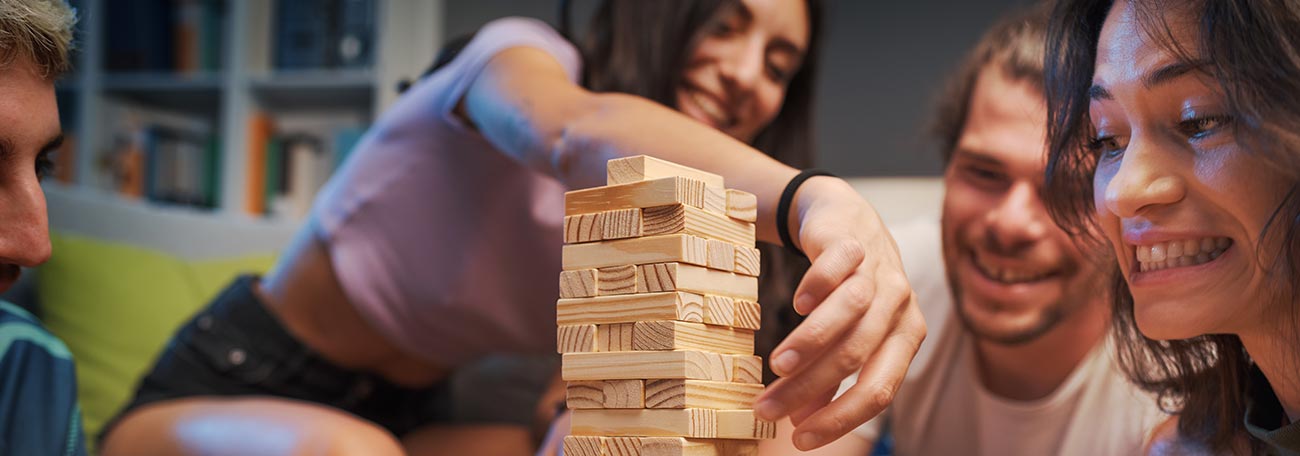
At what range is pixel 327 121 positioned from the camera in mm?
3900

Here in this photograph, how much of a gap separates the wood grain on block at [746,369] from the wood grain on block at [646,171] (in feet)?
0.53

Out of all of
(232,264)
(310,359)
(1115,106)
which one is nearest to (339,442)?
(310,359)

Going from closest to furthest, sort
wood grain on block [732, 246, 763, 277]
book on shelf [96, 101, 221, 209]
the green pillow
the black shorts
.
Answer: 1. wood grain on block [732, 246, 763, 277]
2. the black shorts
3. the green pillow
4. book on shelf [96, 101, 221, 209]

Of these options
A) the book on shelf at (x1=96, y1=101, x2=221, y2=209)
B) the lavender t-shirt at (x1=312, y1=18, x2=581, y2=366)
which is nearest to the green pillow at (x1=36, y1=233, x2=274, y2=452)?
the book on shelf at (x1=96, y1=101, x2=221, y2=209)

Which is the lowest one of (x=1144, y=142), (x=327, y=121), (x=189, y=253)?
(x=189, y=253)

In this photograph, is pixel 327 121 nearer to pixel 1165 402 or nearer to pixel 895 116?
pixel 895 116

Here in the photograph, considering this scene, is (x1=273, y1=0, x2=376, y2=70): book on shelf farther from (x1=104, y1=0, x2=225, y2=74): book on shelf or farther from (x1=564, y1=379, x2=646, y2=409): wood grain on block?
(x1=564, y1=379, x2=646, y2=409): wood grain on block

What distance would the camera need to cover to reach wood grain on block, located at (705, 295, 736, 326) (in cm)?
96

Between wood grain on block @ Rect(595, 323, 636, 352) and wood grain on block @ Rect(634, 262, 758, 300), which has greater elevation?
wood grain on block @ Rect(634, 262, 758, 300)

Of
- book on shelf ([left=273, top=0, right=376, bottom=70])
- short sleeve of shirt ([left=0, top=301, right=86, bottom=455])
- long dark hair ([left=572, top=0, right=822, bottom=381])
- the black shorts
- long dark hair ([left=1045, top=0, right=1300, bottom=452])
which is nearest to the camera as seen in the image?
long dark hair ([left=1045, top=0, right=1300, bottom=452])

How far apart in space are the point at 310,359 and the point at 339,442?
46 centimetres

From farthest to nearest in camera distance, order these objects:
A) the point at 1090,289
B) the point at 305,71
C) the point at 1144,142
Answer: the point at 305,71 → the point at 1090,289 → the point at 1144,142

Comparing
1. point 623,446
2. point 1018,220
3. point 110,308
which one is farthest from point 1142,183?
point 110,308

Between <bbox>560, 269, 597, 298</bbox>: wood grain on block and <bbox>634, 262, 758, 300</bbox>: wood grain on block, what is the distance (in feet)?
0.17
